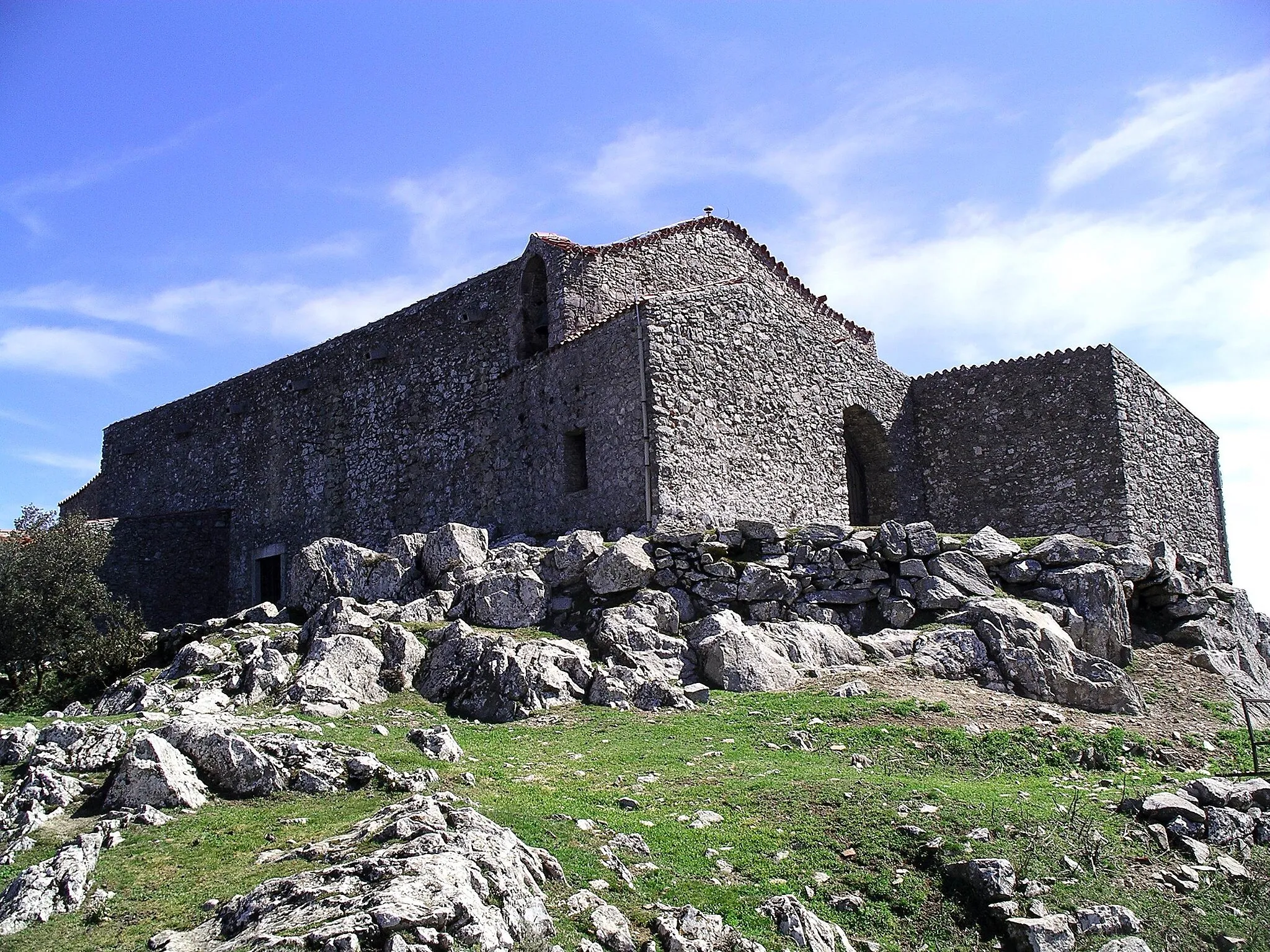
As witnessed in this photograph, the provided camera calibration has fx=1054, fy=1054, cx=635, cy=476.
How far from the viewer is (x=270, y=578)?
1133 inches

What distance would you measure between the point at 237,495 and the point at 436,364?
29.5 ft

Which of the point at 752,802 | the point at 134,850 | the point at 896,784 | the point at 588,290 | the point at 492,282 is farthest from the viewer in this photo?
the point at 492,282

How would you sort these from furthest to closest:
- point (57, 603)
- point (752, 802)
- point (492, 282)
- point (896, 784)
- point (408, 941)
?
point (492, 282), point (57, 603), point (896, 784), point (752, 802), point (408, 941)

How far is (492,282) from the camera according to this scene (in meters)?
23.8

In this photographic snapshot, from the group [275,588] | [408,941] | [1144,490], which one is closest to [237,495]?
[275,588]

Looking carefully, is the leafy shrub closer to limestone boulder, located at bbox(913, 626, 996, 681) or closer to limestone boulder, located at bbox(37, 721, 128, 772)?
limestone boulder, located at bbox(37, 721, 128, 772)

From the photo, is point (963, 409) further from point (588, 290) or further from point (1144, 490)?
point (588, 290)

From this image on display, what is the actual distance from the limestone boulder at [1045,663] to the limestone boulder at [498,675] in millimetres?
5743

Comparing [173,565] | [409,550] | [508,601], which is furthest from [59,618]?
[173,565]

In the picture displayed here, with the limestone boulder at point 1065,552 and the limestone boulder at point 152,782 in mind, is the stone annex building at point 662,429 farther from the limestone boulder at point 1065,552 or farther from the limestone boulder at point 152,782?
the limestone boulder at point 152,782

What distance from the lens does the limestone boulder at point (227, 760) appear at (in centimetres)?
893

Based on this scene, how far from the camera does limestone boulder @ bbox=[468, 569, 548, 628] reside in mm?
15469

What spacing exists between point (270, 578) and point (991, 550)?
19679 mm

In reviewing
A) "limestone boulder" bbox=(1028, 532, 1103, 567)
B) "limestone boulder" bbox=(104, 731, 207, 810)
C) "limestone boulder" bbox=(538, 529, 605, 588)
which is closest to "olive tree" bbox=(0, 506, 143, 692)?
"limestone boulder" bbox=(538, 529, 605, 588)
